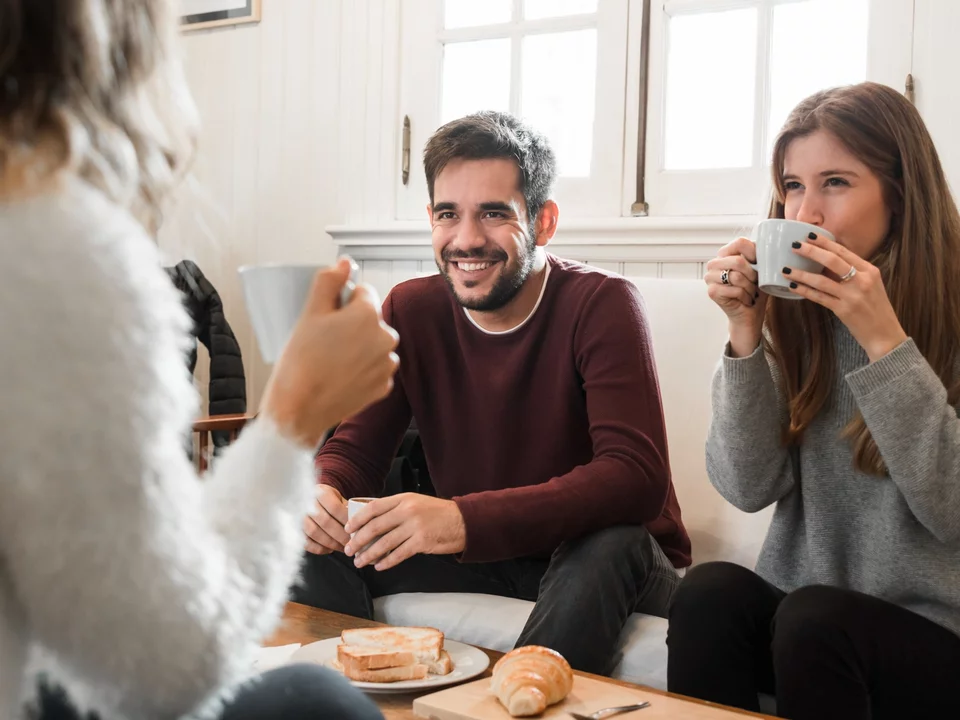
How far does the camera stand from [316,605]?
1721mm

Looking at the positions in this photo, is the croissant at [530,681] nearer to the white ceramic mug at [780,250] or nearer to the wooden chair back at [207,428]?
the white ceramic mug at [780,250]

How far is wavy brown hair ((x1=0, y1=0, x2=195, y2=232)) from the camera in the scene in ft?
1.81

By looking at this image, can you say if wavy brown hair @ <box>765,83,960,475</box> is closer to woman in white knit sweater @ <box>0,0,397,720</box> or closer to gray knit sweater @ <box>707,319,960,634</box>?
gray knit sweater @ <box>707,319,960,634</box>

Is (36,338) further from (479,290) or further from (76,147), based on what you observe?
(479,290)

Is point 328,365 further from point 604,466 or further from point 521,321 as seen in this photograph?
point 521,321

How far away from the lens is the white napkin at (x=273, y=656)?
117 cm

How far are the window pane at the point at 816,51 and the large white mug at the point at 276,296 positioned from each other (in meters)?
1.77

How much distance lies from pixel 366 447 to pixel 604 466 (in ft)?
1.65

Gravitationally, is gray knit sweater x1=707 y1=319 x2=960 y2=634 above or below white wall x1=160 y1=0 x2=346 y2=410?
below

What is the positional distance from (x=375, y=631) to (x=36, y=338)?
86cm

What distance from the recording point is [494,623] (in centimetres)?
164

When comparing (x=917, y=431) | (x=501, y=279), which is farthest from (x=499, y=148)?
(x=917, y=431)

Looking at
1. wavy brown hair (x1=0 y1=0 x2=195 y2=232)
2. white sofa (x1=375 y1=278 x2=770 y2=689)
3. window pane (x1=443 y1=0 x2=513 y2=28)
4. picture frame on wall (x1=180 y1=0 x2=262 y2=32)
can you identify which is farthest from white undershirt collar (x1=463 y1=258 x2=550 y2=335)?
picture frame on wall (x1=180 y1=0 x2=262 y2=32)

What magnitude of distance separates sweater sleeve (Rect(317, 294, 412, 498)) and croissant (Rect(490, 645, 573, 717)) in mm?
767
